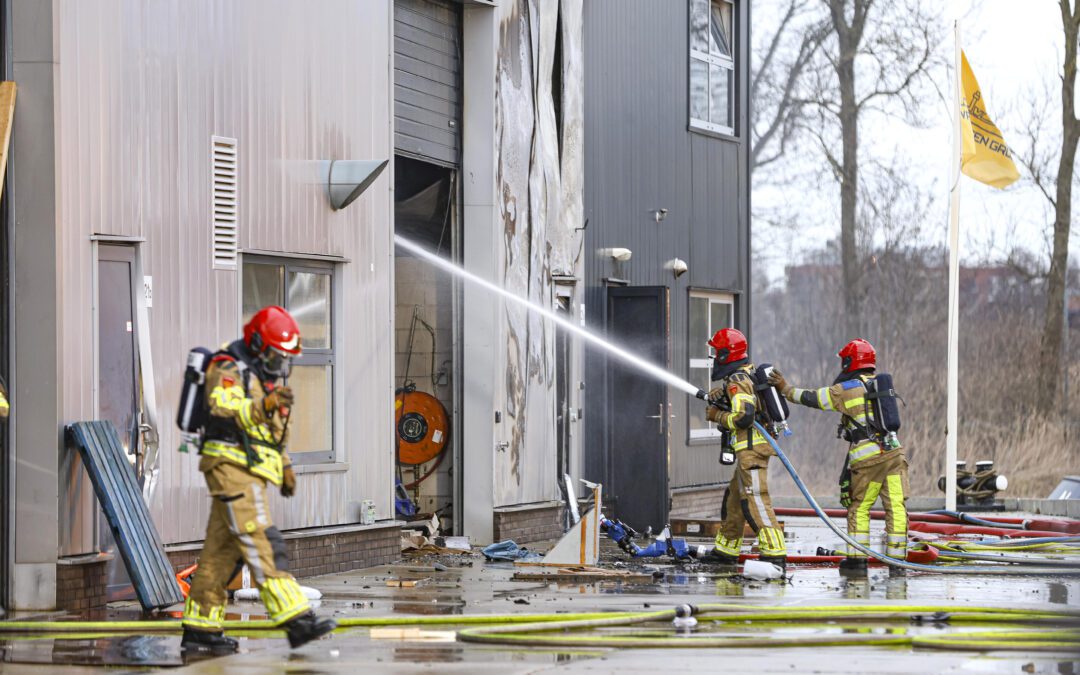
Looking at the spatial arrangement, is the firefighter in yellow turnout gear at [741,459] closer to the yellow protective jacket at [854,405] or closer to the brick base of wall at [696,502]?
the yellow protective jacket at [854,405]

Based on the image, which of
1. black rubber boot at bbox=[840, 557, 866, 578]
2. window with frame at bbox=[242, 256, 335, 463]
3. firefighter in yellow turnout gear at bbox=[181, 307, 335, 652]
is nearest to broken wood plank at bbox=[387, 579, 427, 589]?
window with frame at bbox=[242, 256, 335, 463]

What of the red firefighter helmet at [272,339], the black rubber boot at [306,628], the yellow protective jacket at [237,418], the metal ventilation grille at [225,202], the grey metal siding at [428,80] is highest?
the grey metal siding at [428,80]

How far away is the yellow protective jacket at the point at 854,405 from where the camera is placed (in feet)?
46.2

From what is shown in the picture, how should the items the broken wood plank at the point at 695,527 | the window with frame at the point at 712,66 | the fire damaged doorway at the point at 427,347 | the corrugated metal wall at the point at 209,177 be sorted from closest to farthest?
the corrugated metal wall at the point at 209,177
the fire damaged doorway at the point at 427,347
the broken wood plank at the point at 695,527
the window with frame at the point at 712,66

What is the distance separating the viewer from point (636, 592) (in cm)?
1190

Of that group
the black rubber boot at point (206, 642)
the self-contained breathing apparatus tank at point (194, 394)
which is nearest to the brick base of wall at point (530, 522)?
the black rubber boot at point (206, 642)

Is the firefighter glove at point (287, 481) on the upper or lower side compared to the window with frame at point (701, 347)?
lower

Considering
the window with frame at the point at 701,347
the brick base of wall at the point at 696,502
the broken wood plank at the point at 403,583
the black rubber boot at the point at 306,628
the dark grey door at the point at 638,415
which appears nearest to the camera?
the black rubber boot at the point at 306,628

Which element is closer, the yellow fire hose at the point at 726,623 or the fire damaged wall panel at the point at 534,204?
the yellow fire hose at the point at 726,623

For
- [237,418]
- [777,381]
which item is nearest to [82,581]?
[237,418]

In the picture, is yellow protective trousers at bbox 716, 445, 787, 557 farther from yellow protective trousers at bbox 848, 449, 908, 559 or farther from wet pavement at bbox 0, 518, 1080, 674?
yellow protective trousers at bbox 848, 449, 908, 559

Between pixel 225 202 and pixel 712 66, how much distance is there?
36.7 ft

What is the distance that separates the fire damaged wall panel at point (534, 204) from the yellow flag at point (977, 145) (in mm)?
5277

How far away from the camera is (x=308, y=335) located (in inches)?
522
